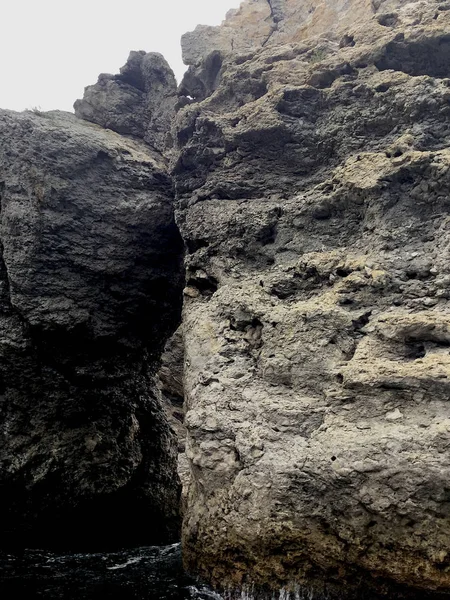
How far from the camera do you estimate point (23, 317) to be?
11.4 meters

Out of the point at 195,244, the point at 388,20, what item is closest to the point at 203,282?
the point at 195,244

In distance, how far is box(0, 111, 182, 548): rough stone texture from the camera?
37.6 ft

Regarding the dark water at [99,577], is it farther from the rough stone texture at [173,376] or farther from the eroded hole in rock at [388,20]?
the eroded hole in rock at [388,20]

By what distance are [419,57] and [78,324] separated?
9.11 metres

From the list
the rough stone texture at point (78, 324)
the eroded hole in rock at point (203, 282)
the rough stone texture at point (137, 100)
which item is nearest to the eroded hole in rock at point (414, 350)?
the eroded hole in rock at point (203, 282)

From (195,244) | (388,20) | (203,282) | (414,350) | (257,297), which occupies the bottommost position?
(414,350)

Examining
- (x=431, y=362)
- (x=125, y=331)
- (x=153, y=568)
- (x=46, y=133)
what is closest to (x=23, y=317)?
(x=125, y=331)

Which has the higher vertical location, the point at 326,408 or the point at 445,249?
the point at 445,249

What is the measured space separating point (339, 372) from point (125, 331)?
6.89 meters

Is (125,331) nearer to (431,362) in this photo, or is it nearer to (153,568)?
→ (153,568)

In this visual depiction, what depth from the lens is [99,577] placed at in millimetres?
9492

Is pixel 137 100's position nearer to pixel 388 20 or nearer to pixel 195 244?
pixel 195 244

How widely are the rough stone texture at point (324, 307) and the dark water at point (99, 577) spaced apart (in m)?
0.92

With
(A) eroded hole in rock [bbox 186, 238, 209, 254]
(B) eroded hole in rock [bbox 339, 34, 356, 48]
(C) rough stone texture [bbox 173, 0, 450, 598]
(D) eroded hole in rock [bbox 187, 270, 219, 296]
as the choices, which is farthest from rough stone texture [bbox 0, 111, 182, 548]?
(B) eroded hole in rock [bbox 339, 34, 356, 48]
